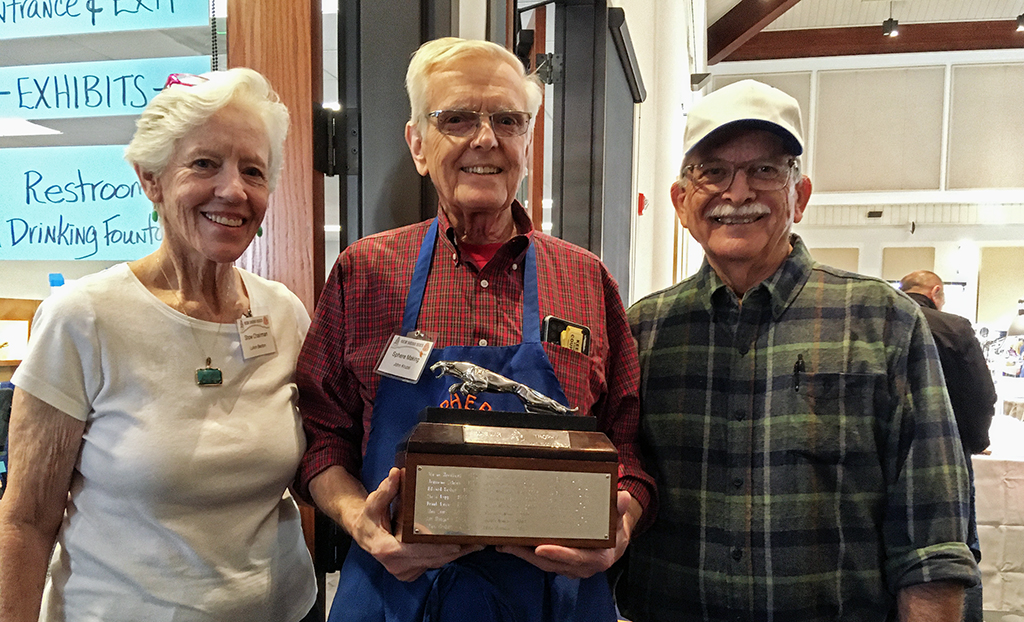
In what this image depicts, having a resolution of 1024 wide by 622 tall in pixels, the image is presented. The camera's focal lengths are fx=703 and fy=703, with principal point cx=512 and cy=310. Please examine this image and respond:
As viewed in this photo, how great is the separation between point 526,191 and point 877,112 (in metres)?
10.0

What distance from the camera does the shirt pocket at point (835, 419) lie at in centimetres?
130

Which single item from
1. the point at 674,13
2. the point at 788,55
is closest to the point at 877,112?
the point at 788,55

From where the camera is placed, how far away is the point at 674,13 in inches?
208

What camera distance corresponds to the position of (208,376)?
1301mm

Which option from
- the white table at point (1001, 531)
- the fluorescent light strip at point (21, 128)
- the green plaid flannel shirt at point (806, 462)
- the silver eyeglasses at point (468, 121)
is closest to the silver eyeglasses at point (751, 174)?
the green plaid flannel shirt at point (806, 462)

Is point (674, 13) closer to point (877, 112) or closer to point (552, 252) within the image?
point (552, 252)

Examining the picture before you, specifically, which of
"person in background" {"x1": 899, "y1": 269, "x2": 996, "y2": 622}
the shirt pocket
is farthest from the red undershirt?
"person in background" {"x1": 899, "y1": 269, "x2": 996, "y2": 622}

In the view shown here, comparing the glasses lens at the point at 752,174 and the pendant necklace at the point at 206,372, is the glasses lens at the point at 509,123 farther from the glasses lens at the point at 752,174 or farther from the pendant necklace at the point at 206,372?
the pendant necklace at the point at 206,372

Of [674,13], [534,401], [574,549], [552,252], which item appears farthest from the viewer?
[674,13]

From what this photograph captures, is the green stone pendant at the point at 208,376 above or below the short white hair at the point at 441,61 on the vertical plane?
below

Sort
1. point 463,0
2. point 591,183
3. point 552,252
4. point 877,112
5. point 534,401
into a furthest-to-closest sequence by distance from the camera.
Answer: point 877,112 < point 591,183 < point 463,0 < point 552,252 < point 534,401

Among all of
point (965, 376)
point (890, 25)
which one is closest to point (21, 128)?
point (965, 376)

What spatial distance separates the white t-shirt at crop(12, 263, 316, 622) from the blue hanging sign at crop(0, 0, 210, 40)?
2.52 ft

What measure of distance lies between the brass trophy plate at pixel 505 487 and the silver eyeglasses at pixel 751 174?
24.0 inches
